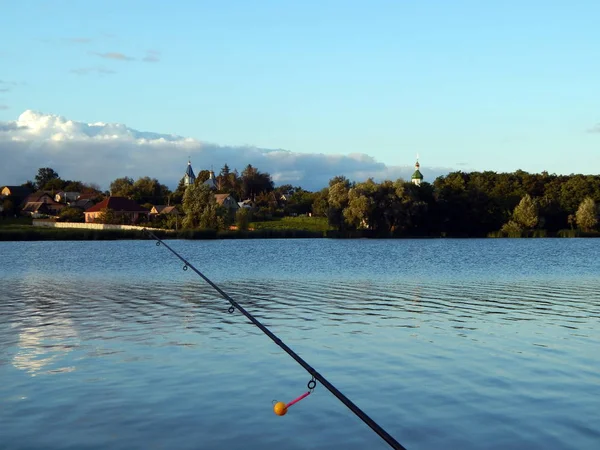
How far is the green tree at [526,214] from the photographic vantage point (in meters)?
104

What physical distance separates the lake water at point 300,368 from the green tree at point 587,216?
80812mm

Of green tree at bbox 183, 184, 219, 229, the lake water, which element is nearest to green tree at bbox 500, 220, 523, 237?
green tree at bbox 183, 184, 219, 229

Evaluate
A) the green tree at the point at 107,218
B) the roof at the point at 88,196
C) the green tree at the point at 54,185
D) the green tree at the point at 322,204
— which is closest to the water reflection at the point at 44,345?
the green tree at the point at 107,218

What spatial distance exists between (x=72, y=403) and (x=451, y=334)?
892cm

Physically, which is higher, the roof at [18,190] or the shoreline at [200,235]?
the roof at [18,190]

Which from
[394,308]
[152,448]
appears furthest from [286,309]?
[152,448]

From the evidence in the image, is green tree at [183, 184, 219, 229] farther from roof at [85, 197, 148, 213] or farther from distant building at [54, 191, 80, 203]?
distant building at [54, 191, 80, 203]

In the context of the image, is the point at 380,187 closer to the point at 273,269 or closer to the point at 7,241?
the point at 7,241

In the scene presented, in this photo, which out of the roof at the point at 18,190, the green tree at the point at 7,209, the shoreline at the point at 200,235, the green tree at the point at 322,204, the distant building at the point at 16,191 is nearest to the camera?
the shoreline at the point at 200,235

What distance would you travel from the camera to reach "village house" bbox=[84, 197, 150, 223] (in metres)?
125

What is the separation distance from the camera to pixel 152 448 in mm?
8859

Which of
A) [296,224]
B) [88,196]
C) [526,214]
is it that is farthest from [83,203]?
[526,214]

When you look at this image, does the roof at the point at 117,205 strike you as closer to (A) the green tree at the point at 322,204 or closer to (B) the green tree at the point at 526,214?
(A) the green tree at the point at 322,204

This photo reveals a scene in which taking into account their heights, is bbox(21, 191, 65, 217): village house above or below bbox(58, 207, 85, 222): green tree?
above
